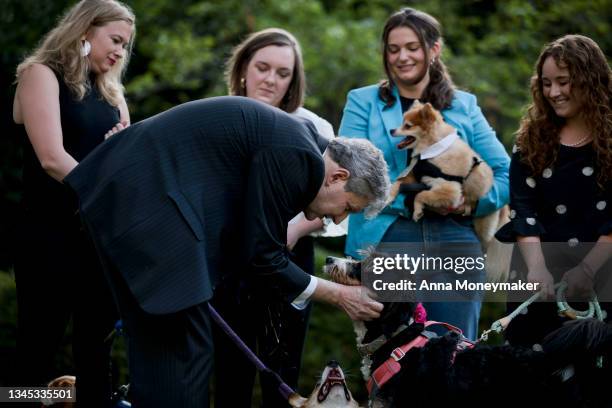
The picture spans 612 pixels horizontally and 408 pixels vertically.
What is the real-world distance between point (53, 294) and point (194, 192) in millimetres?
1162

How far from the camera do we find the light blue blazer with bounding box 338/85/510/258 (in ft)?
15.4

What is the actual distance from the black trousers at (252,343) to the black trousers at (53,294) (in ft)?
2.15

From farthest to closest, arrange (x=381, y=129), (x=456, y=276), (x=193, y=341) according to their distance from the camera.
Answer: (x=381, y=129) → (x=456, y=276) → (x=193, y=341)

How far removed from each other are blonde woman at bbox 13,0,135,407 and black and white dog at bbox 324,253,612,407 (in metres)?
1.22

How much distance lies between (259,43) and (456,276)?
175cm

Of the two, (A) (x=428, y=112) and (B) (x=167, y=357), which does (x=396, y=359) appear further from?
(A) (x=428, y=112)

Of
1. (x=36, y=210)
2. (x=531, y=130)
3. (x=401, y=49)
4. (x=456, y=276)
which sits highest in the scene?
(x=401, y=49)

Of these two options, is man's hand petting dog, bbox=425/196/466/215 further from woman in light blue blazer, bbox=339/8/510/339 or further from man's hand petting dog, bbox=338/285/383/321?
man's hand petting dog, bbox=338/285/383/321

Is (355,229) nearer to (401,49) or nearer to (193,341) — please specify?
(401,49)

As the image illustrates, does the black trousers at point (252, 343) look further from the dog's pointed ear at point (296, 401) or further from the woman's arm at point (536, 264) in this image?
the woman's arm at point (536, 264)

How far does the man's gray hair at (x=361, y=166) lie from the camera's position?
3514mm

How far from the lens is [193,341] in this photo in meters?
3.37

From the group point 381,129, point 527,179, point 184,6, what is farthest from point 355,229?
point 184,6

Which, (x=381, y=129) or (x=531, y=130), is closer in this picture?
(x=531, y=130)
